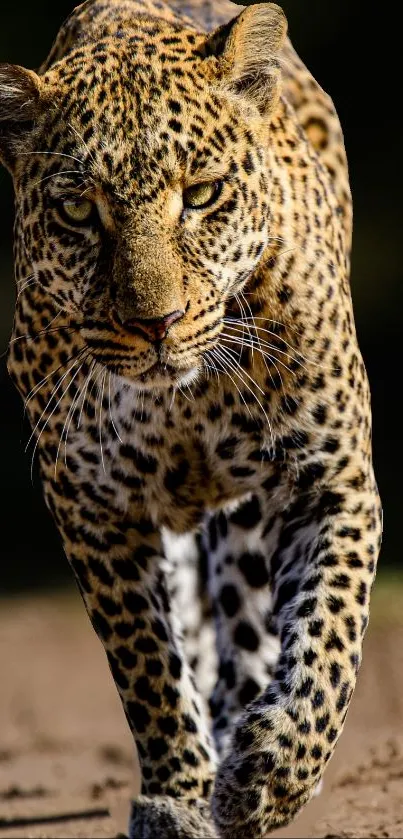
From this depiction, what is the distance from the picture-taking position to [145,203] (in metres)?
4.67

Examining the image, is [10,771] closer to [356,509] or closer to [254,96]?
[356,509]

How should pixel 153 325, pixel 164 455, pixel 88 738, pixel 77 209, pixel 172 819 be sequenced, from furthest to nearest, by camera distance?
1. pixel 88 738
2. pixel 172 819
3. pixel 164 455
4. pixel 77 209
5. pixel 153 325

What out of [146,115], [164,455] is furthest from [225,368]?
[146,115]

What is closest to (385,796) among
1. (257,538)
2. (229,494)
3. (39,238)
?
(257,538)

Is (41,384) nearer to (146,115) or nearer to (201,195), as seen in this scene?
(201,195)

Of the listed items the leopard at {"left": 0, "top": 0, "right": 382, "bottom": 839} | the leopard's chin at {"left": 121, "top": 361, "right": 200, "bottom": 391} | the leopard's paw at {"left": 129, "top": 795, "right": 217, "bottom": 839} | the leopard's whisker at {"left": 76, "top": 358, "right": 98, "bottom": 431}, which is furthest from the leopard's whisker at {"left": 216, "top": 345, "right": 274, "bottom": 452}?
the leopard's paw at {"left": 129, "top": 795, "right": 217, "bottom": 839}

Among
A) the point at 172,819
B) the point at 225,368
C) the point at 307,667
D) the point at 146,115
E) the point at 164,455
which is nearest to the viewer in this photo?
the point at 146,115

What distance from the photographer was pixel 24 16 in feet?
51.8

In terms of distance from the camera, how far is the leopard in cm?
479

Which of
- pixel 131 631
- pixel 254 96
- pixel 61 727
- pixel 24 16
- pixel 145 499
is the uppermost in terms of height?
pixel 24 16

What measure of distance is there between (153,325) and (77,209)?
49 centimetres

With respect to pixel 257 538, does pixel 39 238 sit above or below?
above

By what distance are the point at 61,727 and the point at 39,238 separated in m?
3.69

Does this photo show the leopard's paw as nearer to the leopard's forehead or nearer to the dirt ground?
the dirt ground
